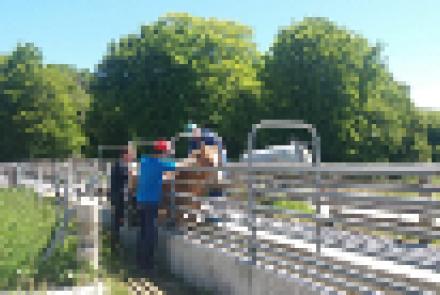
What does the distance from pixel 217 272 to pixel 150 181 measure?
243cm

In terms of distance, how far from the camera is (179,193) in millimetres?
10266

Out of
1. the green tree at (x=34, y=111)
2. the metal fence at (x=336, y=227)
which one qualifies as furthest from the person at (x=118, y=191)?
the green tree at (x=34, y=111)

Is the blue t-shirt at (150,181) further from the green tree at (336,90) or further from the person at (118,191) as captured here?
the green tree at (336,90)

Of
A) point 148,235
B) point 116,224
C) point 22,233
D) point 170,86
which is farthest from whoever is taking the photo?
point 170,86

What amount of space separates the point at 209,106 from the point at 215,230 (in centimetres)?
4201

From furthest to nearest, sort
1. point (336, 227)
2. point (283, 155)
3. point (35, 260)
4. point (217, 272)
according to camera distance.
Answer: point (283, 155) → point (35, 260) → point (217, 272) → point (336, 227)

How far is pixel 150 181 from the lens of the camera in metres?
10.3

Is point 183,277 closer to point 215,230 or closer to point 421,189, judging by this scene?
point 215,230

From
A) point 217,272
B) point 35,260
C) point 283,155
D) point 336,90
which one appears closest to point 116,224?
point 35,260

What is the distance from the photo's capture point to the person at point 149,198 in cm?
1019

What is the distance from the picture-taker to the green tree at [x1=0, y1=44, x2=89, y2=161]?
6312 centimetres

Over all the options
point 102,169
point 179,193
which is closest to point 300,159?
point 102,169

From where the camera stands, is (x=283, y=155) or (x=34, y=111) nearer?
(x=283, y=155)

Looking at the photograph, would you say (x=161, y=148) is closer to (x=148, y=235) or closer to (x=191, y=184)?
(x=191, y=184)
